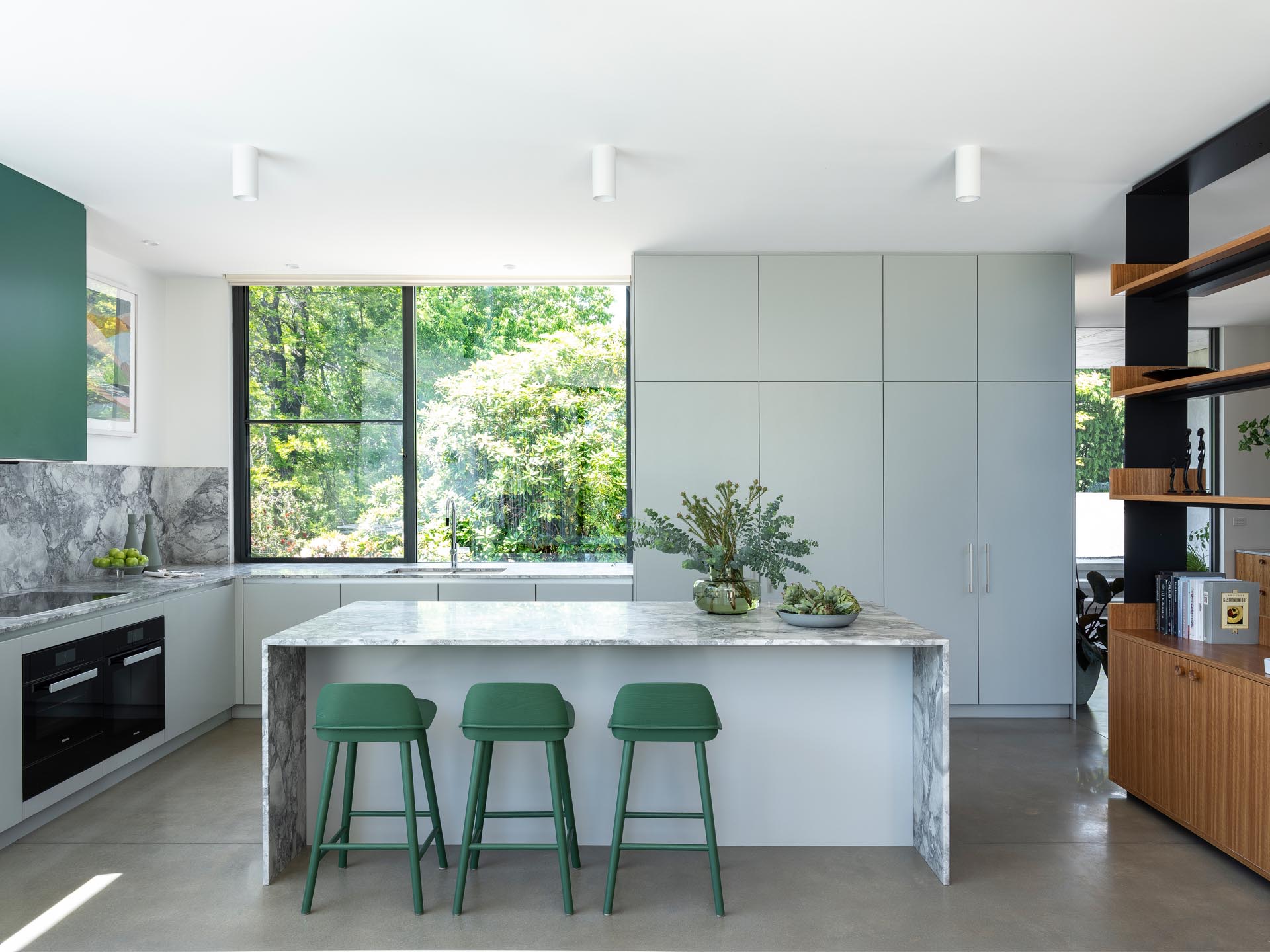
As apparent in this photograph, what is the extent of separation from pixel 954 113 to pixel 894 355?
207 centimetres

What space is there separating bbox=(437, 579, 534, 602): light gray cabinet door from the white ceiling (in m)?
1.90

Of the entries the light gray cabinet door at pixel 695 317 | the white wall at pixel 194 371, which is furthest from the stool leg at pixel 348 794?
the white wall at pixel 194 371

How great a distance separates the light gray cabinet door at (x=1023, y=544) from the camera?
495 cm

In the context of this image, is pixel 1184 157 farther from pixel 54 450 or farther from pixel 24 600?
pixel 24 600

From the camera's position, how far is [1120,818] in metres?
3.54

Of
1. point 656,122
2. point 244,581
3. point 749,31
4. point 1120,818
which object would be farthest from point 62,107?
point 1120,818

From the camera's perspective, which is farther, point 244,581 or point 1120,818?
point 244,581

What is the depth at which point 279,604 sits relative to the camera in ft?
16.3

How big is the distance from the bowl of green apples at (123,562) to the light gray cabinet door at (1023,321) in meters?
4.80

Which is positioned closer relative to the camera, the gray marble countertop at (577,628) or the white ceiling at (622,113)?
the white ceiling at (622,113)

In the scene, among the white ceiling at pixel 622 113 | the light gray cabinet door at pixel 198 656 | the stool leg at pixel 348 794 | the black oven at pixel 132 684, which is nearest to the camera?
the white ceiling at pixel 622 113

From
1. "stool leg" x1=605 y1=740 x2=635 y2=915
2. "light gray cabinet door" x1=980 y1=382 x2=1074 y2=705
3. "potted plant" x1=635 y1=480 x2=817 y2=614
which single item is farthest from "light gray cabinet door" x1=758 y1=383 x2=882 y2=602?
"stool leg" x1=605 y1=740 x2=635 y2=915

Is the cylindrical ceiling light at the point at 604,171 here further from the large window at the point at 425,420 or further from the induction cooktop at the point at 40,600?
the induction cooktop at the point at 40,600

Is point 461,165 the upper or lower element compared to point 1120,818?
upper
